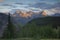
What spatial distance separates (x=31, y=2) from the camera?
829 inches

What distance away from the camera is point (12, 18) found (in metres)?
21.0

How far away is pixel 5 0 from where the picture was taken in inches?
828

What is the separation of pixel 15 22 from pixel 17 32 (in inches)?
7.2

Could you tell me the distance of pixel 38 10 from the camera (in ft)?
68.9

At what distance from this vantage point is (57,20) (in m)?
21.0

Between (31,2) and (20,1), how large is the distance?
20 cm

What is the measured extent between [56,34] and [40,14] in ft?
1.48

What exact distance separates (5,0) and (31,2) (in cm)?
46

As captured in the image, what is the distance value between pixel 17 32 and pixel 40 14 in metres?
0.51

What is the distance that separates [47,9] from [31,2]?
12.1 inches

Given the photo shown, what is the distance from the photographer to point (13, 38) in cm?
2100

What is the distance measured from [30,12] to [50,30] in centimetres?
47

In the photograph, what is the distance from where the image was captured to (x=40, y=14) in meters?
21.0

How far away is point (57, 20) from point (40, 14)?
1.04ft
